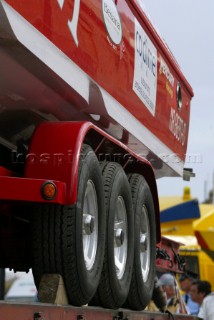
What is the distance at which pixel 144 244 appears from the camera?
777 centimetres

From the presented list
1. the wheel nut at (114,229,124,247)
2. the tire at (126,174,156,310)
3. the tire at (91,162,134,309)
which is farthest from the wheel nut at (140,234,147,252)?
the wheel nut at (114,229,124,247)

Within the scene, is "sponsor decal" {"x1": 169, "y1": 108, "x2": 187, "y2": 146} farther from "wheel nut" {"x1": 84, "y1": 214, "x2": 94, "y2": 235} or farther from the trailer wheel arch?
"wheel nut" {"x1": 84, "y1": 214, "x2": 94, "y2": 235}

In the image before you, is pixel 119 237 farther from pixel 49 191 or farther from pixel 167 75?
pixel 167 75

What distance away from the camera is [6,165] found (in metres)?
6.66

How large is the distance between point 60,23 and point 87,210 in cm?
119

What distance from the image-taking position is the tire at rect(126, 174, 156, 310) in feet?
24.4

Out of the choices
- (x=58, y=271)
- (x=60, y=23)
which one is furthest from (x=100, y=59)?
(x=58, y=271)

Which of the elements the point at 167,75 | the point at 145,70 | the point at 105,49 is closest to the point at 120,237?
the point at 105,49

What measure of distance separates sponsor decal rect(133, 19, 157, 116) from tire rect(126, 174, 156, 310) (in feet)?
2.08

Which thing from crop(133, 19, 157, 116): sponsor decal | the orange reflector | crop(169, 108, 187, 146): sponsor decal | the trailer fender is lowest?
the orange reflector

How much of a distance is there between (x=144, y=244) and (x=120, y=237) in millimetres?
883

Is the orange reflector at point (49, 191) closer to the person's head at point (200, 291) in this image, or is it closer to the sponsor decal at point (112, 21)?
A: the sponsor decal at point (112, 21)

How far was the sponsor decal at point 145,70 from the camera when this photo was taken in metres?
7.52

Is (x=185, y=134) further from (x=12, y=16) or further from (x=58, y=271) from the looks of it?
(x=12, y=16)
